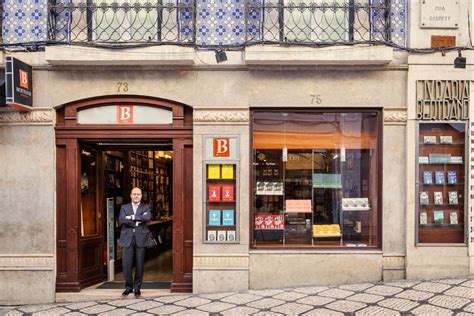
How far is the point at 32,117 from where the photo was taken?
24.9ft

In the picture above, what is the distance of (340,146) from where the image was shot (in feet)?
26.7

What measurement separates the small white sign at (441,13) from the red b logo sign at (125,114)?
5529 mm

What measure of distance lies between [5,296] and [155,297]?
265 centimetres

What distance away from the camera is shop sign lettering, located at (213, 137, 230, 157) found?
762cm

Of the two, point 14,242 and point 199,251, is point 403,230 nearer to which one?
point 199,251

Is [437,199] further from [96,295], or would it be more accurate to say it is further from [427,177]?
[96,295]

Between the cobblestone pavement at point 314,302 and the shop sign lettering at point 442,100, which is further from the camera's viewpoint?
the shop sign lettering at point 442,100

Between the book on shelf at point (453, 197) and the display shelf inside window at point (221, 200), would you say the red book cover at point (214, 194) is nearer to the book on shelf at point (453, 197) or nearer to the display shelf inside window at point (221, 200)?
the display shelf inside window at point (221, 200)

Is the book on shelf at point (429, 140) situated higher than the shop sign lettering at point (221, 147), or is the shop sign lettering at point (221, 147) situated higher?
the book on shelf at point (429, 140)

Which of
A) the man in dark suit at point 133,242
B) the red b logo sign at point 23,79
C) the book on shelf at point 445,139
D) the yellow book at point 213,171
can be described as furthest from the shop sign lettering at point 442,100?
the red b logo sign at point 23,79

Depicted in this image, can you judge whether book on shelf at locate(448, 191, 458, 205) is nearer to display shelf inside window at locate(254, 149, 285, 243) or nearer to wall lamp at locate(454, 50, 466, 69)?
wall lamp at locate(454, 50, 466, 69)

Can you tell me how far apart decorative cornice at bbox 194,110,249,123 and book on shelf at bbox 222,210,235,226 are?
165 cm

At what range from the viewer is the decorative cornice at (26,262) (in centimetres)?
Result: 753

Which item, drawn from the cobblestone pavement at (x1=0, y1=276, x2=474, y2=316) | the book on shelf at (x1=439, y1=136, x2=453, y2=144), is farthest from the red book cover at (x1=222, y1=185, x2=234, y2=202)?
the book on shelf at (x1=439, y1=136, x2=453, y2=144)
